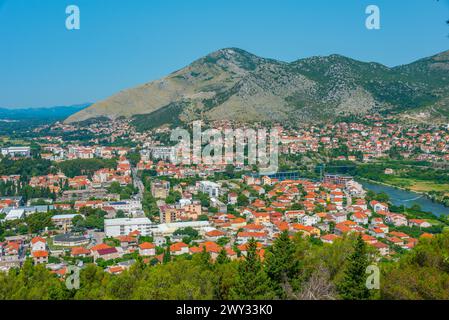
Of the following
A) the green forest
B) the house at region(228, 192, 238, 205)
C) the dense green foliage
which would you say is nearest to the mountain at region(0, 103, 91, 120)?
the dense green foliage

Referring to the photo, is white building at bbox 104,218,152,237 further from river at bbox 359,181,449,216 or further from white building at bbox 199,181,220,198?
river at bbox 359,181,449,216

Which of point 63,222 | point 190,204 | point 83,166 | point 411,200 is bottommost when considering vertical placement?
point 63,222

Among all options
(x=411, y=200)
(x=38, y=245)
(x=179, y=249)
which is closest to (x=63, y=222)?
(x=38, y=245)

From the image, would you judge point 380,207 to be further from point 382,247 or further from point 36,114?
point 36,114

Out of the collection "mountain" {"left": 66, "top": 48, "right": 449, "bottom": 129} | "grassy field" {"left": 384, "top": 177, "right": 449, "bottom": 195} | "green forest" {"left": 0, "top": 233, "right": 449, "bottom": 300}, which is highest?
"mountain" {"left": 66, "top": 48, "right": 449, "bottom": 129}

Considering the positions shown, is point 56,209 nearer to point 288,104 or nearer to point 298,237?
point 298,237

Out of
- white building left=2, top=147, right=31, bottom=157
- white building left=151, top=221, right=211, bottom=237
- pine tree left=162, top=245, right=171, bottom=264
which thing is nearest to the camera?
pine tree left=162, top=245, right=171, bottom=264
